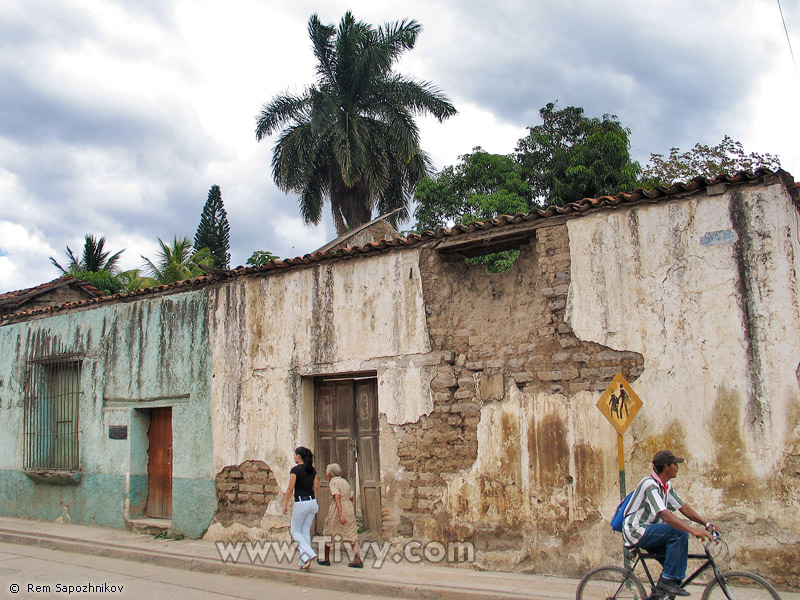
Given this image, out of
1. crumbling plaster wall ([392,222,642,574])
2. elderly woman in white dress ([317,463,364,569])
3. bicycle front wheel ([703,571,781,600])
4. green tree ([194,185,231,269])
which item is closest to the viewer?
bicycle front wheel ([703,571,781,600])

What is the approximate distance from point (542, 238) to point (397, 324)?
2.19 metres

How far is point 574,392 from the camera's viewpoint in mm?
7547

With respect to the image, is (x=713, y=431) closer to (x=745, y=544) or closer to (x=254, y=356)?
(x=745, y=544)

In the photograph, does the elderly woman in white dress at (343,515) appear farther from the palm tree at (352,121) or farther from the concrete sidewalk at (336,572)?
the palm tree at (352,121)

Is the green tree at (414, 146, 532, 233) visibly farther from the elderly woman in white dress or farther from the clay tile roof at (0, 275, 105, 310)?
the elderly woman in white dress

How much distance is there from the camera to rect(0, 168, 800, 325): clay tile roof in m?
6.78

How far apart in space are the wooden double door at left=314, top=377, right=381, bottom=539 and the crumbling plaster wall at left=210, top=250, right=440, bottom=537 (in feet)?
0.71

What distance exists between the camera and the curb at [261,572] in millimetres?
6832

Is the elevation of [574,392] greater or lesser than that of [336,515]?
greater

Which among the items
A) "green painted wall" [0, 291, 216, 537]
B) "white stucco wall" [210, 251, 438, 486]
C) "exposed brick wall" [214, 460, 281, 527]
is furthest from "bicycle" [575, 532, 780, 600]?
"green painted wall" [0, 291, 216, 537]

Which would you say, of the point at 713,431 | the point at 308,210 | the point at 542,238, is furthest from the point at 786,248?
the point at 308,210

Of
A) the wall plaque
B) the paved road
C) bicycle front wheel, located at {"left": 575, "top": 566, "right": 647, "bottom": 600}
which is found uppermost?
the wall plaque

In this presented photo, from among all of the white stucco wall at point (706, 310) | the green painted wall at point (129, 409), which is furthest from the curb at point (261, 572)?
the white stucco wall at point (706, 310)

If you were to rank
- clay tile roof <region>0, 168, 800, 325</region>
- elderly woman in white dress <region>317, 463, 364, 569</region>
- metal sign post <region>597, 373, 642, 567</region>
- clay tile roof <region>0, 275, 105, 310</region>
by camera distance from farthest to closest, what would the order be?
1. clay tile roof <region>0, 275, 105, 310</region>
2. elderly woman in white dress <region>317, 463, 364, 569</region>
3. clay tile roof <region>0, 168, 800, 325</region>
4. metal sign post <region>597, 373, 642, 567</region>
